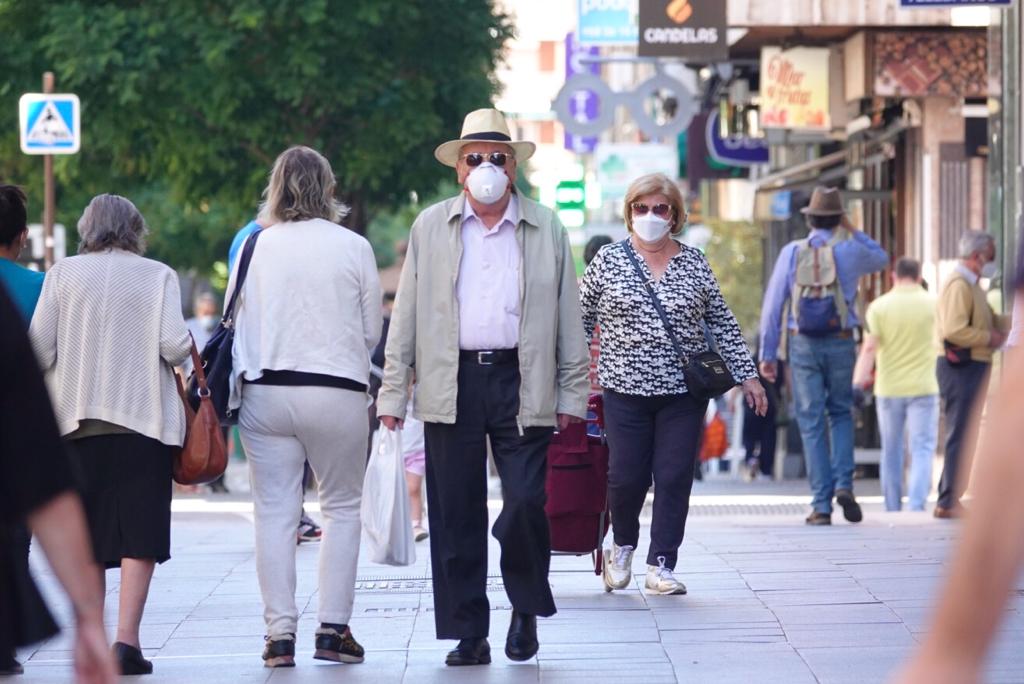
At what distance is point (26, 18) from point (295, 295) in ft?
55.2

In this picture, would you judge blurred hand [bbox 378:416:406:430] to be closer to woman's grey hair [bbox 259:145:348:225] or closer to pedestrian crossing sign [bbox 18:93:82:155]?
woman's grey hair [bbox 259:145:348:225]

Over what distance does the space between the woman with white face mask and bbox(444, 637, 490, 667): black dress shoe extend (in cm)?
183

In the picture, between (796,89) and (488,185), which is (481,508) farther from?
(796,89)

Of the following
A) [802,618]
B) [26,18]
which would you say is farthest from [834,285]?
[26,18]

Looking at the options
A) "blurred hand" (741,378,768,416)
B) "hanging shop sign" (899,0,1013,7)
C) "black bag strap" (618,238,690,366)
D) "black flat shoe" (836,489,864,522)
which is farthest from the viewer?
"black flat shoe" (836,489,864,522)

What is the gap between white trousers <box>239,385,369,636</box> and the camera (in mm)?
6598

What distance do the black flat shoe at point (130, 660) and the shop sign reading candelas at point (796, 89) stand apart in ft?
47.0

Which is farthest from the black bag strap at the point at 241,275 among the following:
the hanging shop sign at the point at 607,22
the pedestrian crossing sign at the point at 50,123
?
the hanging shop sign at the point at 607,22

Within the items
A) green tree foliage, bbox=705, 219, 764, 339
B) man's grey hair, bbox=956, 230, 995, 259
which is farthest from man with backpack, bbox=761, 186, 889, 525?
green tree foliage, bbox=705, 219, 764, 339

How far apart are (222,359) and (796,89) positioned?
14.1m

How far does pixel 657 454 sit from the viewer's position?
324 inches

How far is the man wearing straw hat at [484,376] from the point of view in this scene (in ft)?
21.5

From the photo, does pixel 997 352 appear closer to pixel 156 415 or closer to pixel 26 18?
pixel 156 415

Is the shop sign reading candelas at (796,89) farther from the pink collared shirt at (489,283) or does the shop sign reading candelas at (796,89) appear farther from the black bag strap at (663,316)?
the pink collared shirt at (489,283)
